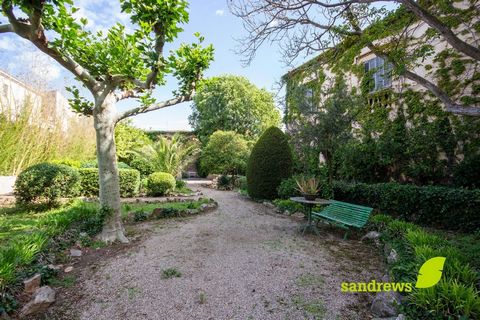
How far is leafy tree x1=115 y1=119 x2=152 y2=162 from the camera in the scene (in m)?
14.1

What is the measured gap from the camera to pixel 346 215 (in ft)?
16.4

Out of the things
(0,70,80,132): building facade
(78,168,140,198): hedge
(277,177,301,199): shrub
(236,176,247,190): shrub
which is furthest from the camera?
(236,176,247,190): shrub

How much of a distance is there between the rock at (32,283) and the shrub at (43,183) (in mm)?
4226

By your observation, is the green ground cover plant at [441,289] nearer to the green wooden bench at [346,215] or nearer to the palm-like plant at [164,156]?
the green wooden bench at [346,215]

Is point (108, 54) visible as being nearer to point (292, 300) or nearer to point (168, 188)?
point (292, 300)

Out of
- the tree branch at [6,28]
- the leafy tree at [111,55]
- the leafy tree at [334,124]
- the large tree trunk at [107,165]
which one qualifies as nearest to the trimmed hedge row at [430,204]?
the leafy tree at [334,124]

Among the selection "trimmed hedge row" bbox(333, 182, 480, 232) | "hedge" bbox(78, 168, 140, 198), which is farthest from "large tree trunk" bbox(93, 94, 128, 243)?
"trimmed hedge row" bbox(333, 182, 480, 232)

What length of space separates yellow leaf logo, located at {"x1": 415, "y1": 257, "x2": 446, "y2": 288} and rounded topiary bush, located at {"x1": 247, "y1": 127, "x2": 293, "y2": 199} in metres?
6.41

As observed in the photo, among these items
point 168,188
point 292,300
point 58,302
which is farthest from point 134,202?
point 292,300

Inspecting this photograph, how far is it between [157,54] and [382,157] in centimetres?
739

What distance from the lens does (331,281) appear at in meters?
3.00

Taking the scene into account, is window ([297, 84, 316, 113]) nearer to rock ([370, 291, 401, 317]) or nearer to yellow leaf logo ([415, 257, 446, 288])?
yellow leaf logo ([415, 257, 446, 288])

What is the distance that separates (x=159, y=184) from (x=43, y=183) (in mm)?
3646

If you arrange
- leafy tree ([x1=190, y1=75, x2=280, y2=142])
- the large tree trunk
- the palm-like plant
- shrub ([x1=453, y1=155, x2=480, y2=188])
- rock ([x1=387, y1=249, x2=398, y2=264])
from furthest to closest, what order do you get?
leafy tree ([x1=190, y1=75, x2=280, y2=142]) < the palm-like plant < shrub ([x1=453, y1=155, x2=480, y2=188]) < the large tree trunk < rock ([x1=387, y1=249, x2=398, y2=264])
